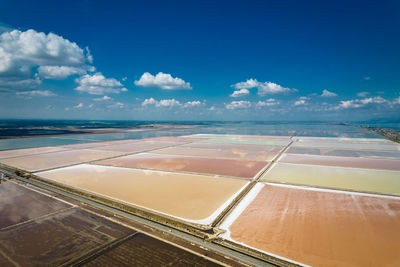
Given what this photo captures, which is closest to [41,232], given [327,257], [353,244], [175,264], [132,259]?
[132,259]

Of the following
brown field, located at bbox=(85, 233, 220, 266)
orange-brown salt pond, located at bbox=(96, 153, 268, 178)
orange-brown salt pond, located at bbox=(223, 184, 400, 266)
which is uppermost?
orange-brown salt pond, located at bbox=(96, 153, 268, 178)

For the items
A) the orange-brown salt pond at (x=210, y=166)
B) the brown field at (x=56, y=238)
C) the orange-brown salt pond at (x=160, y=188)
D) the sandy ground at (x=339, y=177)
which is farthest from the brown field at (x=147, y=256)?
the orange-brown salt pond at (x=210, y=166)

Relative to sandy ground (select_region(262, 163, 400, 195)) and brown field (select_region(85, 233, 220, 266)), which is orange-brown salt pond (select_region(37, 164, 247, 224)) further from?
sandy ground (select_region(262, 163, 400, 195))

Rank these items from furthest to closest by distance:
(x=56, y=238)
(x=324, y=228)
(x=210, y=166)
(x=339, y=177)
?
1. (x=210, y=166)
2. (x=339, y=177)
3. (x=324, y=228)
4. (x=56, y=238)

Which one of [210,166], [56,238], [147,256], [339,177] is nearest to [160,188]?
[56,238]

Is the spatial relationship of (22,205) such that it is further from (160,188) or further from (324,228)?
(324,228)

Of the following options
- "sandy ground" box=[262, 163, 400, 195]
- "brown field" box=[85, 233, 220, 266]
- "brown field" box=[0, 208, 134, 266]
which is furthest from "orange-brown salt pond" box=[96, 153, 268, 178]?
"brown field" box=[85, 233, 220, 266]
